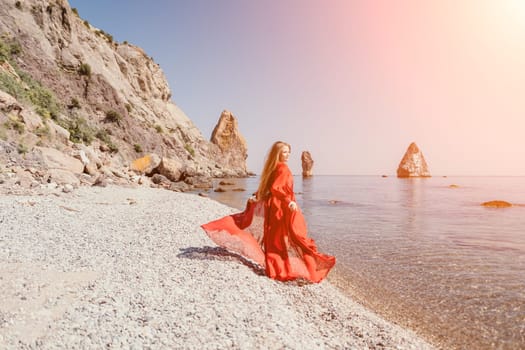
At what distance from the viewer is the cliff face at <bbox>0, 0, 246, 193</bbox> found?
21.2 metres

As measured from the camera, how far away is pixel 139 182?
23.5m

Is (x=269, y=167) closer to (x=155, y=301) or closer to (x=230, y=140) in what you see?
(x=155, y=301)

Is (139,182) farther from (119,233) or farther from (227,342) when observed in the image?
(227,342)

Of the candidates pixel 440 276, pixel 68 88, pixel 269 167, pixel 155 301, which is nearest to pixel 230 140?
pixel 68 88

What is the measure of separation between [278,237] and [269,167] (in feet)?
4.50

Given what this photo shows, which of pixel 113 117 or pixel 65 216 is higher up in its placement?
pixel 113 117

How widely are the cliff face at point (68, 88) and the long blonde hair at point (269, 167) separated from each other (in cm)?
1528

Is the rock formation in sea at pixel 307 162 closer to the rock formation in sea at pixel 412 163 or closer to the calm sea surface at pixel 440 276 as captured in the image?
A: the rock formation in sea at pixel 412 163

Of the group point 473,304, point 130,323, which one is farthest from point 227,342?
point 473,304

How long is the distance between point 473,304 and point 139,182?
2208 cm

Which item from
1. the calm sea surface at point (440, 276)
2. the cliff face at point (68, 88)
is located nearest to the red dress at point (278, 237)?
the calm sea surface at point (440, 276)

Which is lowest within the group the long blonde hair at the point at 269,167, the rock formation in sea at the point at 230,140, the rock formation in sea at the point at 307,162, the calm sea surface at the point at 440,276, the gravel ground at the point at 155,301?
the calm sea surface at the point at 440,276

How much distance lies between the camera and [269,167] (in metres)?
6.18

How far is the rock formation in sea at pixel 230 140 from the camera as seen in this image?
350 ft
